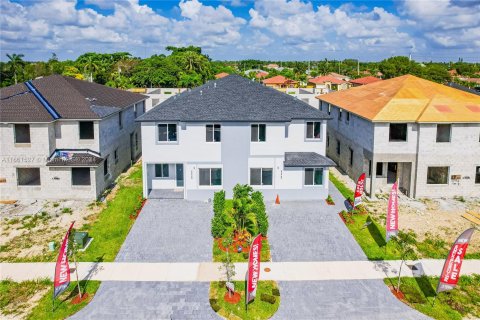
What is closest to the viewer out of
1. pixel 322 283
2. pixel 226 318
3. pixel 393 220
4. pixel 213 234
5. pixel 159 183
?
pixel 226 318

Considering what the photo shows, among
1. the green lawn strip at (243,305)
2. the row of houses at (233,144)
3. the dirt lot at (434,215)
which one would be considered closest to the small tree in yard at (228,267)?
the green lawn strip at (243,305)

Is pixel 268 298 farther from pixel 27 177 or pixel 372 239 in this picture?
pixel 27 177

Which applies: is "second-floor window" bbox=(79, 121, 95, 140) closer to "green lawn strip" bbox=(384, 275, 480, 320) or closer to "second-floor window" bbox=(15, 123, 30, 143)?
"second-floor window" bbox=(15, 123, 30, 143)

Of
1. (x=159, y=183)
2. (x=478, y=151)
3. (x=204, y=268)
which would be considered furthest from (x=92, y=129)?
(x=478, y=151)

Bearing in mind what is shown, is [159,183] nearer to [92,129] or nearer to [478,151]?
[92,129]

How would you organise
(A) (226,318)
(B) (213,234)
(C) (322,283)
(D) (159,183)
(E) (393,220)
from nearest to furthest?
(A) (226,318) → (C) (322,283) → (E) (393,220) → (B) (213,234) → (D) (159,183)

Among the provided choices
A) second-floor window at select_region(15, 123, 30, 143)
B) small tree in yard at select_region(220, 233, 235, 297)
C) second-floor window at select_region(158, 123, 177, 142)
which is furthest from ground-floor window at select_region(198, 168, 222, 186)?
second-floor window at select_region(15, 123, 30, 143)

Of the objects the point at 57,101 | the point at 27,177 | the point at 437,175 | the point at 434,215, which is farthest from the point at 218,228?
the point at 437,175
